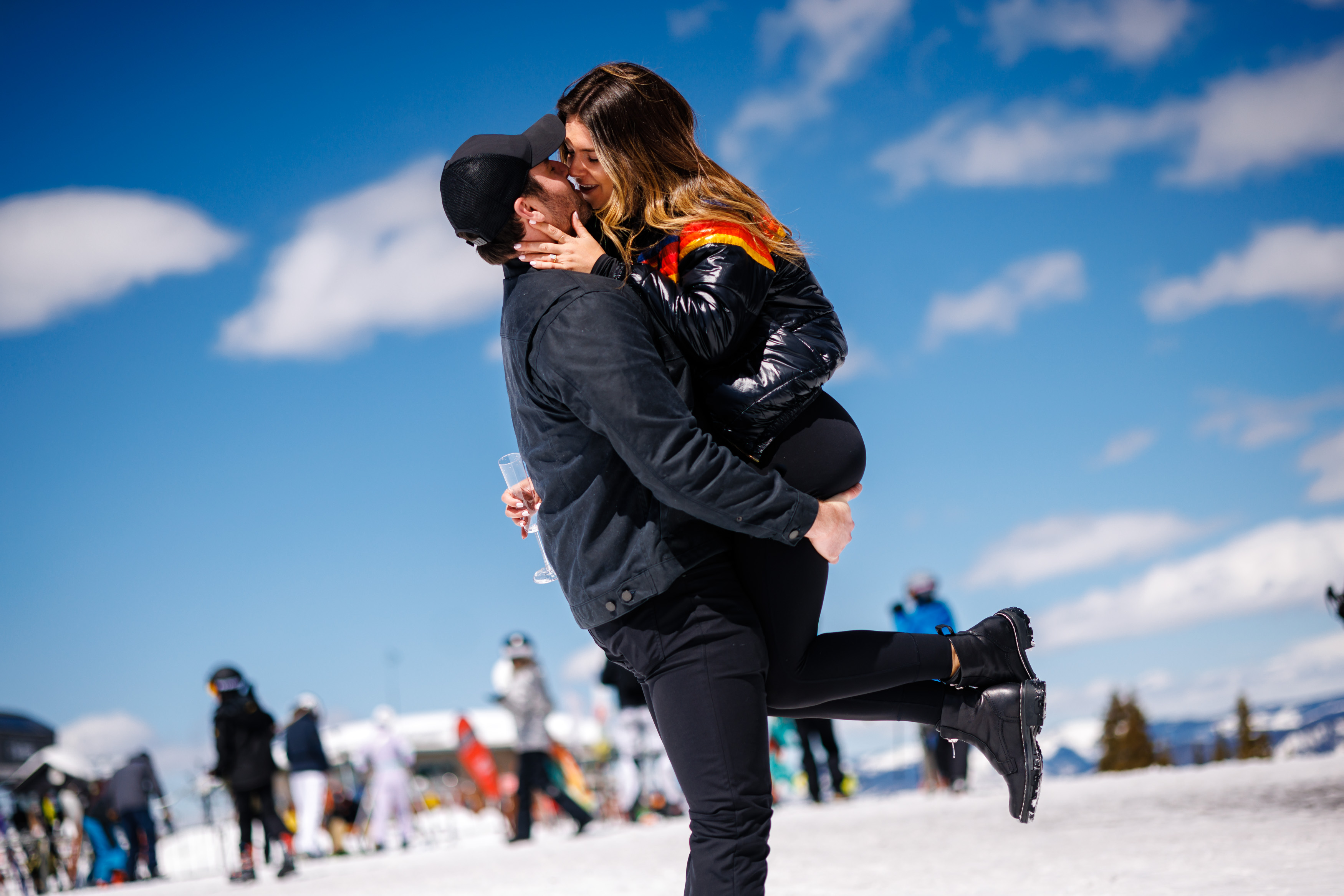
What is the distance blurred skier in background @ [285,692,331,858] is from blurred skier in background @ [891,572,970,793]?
6.74 meters

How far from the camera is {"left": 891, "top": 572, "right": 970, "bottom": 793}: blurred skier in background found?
10070 mm

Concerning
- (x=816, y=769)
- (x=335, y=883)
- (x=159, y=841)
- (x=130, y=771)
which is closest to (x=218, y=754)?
(x=335, y=883)

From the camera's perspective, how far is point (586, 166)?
8.64 feet

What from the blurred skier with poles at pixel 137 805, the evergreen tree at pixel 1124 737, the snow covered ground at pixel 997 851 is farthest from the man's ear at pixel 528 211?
the evergreen tree at pixel 1124 737

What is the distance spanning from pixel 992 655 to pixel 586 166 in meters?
1.56

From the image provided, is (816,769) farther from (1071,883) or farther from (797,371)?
(797,371)

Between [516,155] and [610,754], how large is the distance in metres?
20.7

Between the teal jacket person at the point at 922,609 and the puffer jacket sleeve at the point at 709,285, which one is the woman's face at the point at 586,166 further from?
the teal jacket person at the point at 922,609

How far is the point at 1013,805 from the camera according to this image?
2734mm

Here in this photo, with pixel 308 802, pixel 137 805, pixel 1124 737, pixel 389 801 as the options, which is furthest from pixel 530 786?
pixel 1124 737

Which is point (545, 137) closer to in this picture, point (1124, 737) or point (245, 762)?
point (245, 762)

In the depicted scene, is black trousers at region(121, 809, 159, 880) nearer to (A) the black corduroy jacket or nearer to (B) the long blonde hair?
(A) the black corduroy jacket

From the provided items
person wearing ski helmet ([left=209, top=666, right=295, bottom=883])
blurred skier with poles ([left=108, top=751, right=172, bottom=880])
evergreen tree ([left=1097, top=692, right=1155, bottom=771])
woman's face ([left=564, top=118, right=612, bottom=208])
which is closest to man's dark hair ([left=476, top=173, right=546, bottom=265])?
woman's face ([left=564, top=118, right=612, bottom=208])

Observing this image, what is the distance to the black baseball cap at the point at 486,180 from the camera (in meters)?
2.41
